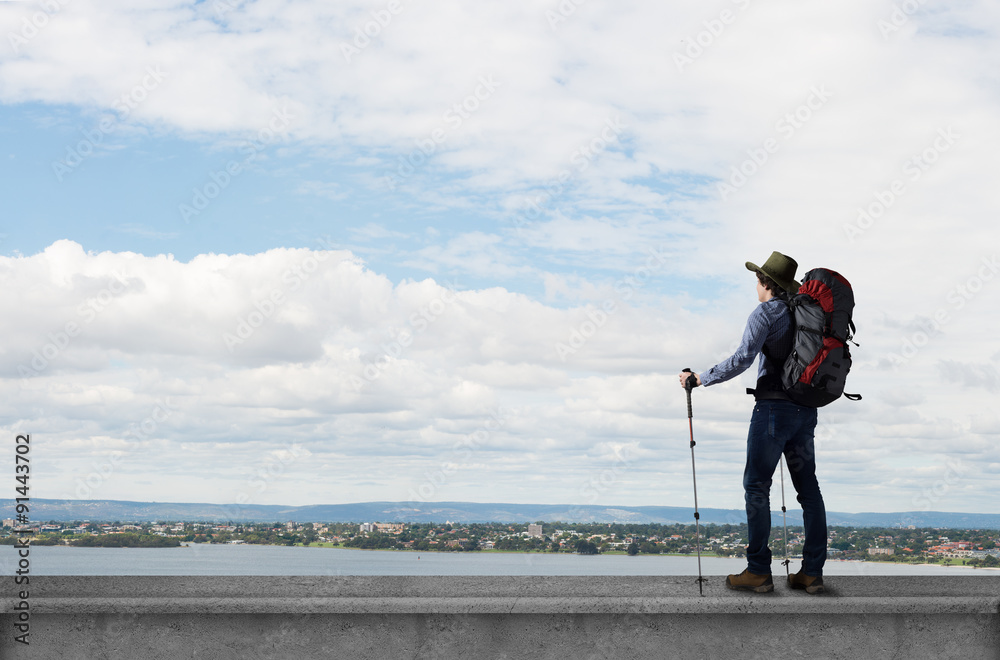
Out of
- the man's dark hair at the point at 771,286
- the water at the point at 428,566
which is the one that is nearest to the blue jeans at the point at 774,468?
the water at the point at 428,566

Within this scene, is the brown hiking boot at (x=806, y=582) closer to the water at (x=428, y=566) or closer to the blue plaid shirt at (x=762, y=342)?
the water at (x=428, y=566)

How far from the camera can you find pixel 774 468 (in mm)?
5547

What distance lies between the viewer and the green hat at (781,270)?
5.81 meters

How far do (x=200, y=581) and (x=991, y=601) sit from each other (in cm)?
523

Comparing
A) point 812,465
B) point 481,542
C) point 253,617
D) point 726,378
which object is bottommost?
point 481,542

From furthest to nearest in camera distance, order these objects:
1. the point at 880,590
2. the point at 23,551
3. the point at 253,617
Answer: the point at 880,590
the point at 23,551
the point at 253,617

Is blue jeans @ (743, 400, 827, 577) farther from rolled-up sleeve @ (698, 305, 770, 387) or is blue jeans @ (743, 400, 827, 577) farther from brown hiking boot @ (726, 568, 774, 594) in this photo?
rolled-up sleeve @ (698, 305, 770, 387)

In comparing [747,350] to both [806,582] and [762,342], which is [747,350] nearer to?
[762,342]

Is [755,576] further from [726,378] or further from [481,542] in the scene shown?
[481,542]

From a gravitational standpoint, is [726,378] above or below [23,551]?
above

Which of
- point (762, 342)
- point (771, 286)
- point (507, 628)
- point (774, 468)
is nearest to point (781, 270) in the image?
point (771, 286)

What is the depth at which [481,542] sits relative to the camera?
17.2m

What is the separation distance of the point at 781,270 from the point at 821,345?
0.69 meters

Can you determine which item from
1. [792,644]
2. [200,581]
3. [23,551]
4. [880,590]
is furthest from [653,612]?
[23,551]
